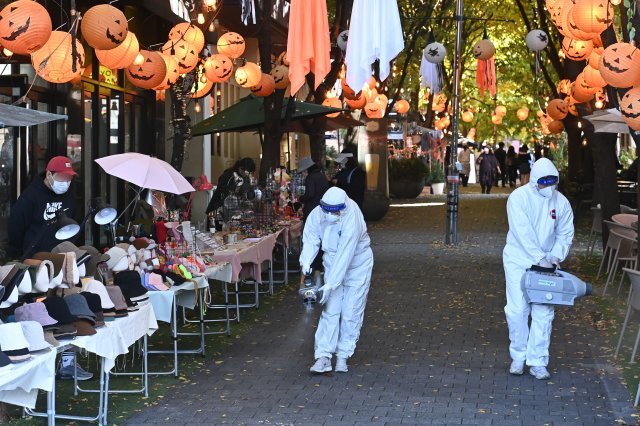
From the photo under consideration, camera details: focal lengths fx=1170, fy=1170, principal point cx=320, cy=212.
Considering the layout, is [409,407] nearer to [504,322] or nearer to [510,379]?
[510,379]

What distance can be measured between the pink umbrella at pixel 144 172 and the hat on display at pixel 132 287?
1.34 meters

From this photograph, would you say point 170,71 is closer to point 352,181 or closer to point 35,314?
point 352,181

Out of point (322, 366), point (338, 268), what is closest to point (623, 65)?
point (338, 268)

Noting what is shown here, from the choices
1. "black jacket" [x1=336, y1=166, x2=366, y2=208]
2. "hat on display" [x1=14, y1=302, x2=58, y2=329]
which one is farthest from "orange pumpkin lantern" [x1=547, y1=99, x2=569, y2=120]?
"hat on display" [x1=14, y1=302, x2=58, y2=329]

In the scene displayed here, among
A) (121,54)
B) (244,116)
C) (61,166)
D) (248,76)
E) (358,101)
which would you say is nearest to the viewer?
(61,166)

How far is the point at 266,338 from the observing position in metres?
12.6

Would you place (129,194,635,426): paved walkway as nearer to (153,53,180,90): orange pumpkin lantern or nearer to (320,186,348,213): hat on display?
(320,186,348,213): hat on display

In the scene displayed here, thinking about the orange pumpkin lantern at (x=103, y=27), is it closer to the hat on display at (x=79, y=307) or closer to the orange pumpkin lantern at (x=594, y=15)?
the hat on display at (x=79, y=307)

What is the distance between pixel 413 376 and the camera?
10.5m

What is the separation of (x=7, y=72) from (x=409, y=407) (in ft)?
27.9

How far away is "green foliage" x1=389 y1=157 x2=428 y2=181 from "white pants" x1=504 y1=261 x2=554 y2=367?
98.1 ft

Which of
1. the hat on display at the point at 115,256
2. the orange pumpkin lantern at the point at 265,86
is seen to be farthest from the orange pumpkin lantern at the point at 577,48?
the hat on display at the point at 115,256

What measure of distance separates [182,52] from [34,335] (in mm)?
7872

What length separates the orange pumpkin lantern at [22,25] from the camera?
982 cm
